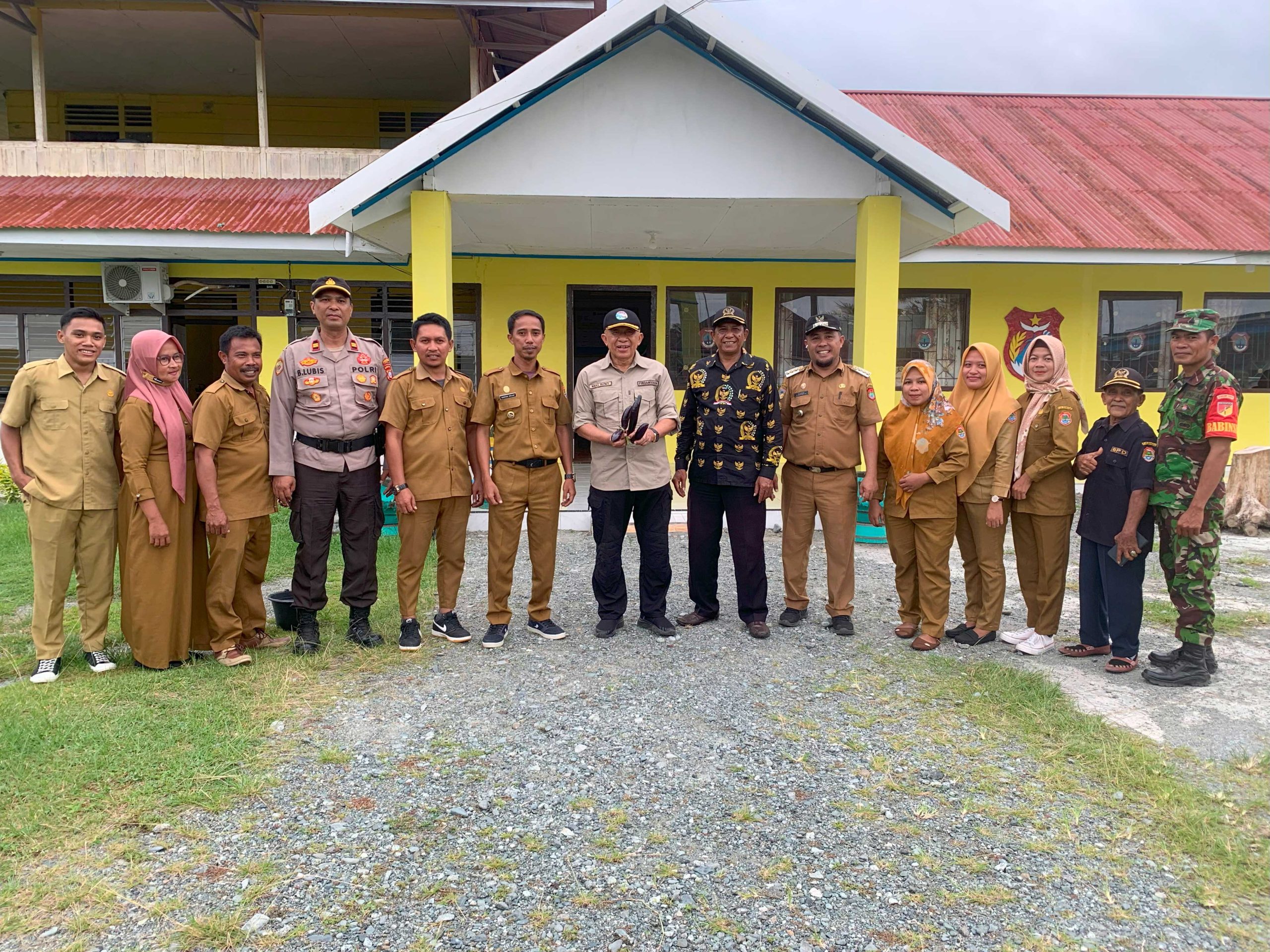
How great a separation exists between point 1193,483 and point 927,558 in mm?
1247

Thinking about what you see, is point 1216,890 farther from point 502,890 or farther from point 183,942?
point 183,942

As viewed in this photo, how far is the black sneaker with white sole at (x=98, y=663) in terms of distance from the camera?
3.76 metres

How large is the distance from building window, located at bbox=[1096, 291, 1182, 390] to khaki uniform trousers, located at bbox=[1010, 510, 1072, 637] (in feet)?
22.4

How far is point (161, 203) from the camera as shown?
859cm

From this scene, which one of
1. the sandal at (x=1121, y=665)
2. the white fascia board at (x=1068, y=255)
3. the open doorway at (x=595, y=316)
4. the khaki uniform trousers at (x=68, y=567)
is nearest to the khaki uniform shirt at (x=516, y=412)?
the khaki uniform trousers at (x=68, y=567)

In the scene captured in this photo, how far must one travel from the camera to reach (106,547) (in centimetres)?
377

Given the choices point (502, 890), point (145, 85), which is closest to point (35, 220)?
point (145, 85)

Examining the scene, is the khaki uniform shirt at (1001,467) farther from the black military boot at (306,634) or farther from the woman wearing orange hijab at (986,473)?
the black military boot at (306,634)

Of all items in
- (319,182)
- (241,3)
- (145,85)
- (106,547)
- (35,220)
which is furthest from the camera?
(145,85)

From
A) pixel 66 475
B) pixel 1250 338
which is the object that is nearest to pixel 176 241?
pixel 66 475

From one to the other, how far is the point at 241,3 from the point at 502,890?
10.1 metres

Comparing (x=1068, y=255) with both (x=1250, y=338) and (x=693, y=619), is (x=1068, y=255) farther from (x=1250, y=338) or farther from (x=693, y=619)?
(x=693, y=619)

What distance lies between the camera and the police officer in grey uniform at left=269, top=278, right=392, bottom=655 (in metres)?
3.95

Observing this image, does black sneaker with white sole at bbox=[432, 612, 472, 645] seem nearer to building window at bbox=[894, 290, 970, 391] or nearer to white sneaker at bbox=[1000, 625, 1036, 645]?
white sneaker at bbox=[1000, 625, 1036, 645]
